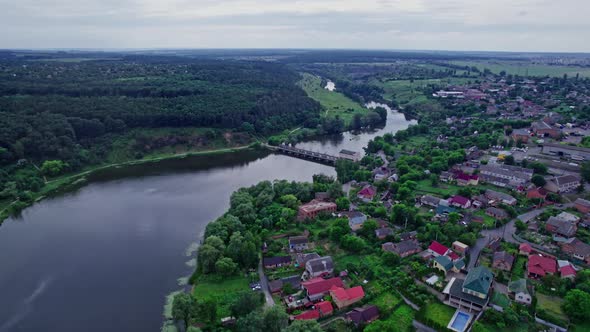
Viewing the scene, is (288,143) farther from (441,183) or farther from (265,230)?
(265,230)

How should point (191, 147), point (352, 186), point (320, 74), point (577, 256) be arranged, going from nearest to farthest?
point (577, 256)
point (352, 186)
point (191, 147)
point (320, 74)

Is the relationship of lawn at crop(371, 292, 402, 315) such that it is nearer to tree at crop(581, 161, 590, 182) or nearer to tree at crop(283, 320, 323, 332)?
tree at crop(283, 320, 323, 332)

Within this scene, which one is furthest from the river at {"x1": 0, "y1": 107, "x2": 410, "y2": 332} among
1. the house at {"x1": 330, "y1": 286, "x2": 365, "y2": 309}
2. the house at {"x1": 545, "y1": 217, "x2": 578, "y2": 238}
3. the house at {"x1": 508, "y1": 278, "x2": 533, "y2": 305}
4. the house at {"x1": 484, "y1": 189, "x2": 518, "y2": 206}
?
the house at {"x1": 545, "y1": 217, "x2": 578, "y2": 238}

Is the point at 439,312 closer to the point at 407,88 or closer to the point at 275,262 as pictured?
the point at 275,262

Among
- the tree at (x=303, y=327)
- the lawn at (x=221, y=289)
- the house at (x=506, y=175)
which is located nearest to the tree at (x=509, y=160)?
the house at (x=506, y=175)

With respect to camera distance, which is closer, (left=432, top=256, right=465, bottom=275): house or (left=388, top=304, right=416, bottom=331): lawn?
(left=388, top=304, right=416, bottom=331): lawn

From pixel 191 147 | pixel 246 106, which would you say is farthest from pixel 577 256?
pixel 246 106
